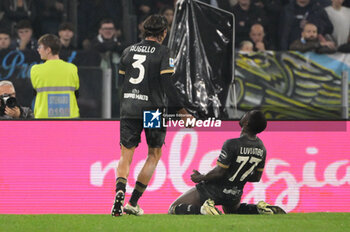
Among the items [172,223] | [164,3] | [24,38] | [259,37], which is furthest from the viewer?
[164,3]

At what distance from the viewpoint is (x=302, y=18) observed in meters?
10.8

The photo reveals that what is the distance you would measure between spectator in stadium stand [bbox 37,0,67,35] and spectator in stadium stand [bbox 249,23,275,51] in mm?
2588

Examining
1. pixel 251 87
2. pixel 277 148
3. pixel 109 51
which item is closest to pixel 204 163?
pixel 277 148

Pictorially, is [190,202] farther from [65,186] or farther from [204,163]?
[65,186]

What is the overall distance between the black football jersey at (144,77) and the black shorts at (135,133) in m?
0.06

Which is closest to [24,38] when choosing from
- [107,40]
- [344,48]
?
[107,40]

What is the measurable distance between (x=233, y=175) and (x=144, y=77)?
124 centimetres

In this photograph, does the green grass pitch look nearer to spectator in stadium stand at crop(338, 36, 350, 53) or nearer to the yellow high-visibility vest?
the yellow high-visibility vest

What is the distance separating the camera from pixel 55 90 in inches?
310

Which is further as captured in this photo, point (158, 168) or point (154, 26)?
point (158, 168)

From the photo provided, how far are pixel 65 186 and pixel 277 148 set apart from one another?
7.09 feet

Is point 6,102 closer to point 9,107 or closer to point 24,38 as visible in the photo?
point 9,107

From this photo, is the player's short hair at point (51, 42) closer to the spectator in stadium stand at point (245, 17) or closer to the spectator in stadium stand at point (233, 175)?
the spectator in stadium stand at point (233, 175)

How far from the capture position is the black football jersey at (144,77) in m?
6.34
